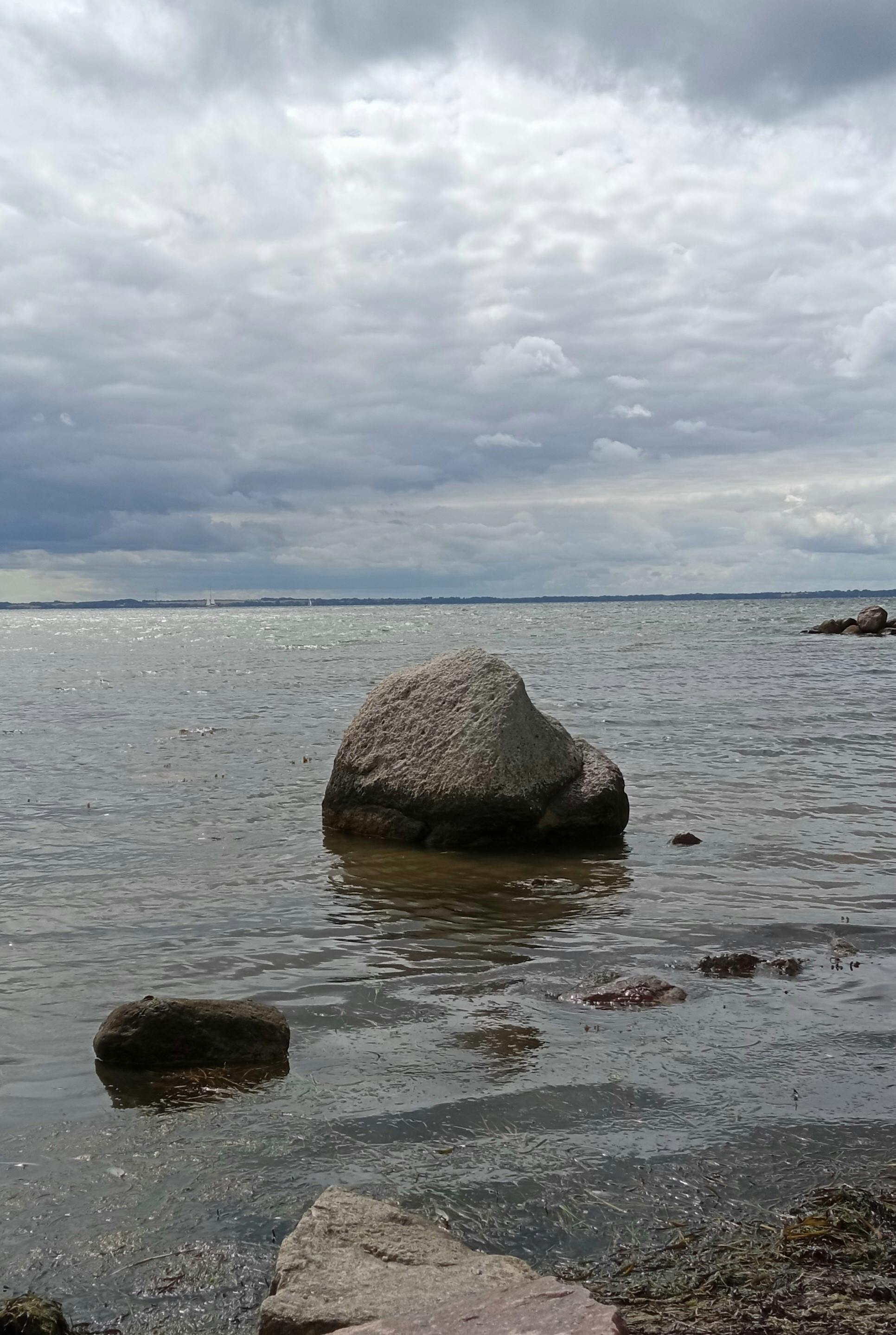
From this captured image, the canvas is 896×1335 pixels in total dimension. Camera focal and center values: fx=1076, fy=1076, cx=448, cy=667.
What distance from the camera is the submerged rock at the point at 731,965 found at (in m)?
7.18

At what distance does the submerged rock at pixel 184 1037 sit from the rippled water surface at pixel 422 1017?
15cm

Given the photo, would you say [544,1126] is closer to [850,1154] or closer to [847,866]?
[850,1154]

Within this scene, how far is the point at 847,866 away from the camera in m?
10.2

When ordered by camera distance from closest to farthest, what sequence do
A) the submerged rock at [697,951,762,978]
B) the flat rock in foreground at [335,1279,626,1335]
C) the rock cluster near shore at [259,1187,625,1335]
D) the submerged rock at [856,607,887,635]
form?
the flat rock in foreground at [335,1279,626,1335]
the rock cluster near shore at [259,1187,625,1335]
the submerged rock at [697,951,762,978]
the submerged rock at [856,607,887,635]

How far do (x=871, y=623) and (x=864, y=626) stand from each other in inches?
20.0

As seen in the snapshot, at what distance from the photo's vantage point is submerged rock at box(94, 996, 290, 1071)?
5.71 metres

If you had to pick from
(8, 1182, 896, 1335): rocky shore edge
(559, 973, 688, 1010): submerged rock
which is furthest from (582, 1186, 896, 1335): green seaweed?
(559, 973, 688, 1010): submerged rock

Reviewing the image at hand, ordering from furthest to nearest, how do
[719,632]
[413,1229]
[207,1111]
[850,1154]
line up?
[719,632], [207,1111], [850,1154], [413,1229]

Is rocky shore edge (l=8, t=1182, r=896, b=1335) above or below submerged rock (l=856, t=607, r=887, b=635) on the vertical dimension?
below

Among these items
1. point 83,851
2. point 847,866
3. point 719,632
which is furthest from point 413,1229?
point 719,632

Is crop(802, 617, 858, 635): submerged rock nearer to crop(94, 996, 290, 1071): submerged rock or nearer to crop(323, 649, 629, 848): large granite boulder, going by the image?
crop(323, 649, 629, 848): large granite boulder

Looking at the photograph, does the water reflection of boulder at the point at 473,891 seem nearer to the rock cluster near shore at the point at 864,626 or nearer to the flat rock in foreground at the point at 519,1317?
the flat rock in foreground at the point at 519,1317

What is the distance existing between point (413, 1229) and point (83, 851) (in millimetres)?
8181

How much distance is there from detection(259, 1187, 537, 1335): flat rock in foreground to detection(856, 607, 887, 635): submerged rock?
6490 cm
